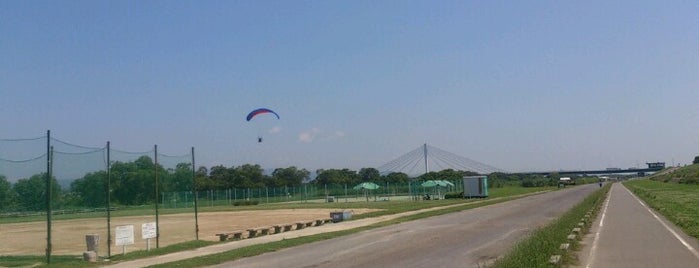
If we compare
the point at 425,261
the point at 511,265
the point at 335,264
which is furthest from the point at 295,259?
the point at 511,265

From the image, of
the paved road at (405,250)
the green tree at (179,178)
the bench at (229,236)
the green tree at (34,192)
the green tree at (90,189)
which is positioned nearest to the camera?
the paved road at (405,250)

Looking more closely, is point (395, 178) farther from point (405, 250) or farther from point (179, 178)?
point (405, 250)

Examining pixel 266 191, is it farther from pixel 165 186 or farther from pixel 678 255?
pixel 678 255

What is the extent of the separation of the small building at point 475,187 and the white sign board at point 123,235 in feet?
204

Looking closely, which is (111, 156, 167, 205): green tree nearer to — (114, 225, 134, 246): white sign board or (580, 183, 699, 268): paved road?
(114, 225, 134, 246): white sign board

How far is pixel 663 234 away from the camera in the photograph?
21891mm

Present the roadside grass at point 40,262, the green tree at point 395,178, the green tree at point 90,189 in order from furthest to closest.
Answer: the green tree at point 395,178 < the green tree at point 90,189 < the roadside grass at point 40,262

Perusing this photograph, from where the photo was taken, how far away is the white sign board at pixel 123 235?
68.9ft

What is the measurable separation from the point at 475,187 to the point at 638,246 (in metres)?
62.9

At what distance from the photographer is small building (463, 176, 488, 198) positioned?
8012 centimetres

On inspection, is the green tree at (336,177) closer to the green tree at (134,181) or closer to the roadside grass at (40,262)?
the green tree at (134,181)

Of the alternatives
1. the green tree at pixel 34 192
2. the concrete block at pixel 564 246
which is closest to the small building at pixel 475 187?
the concrete block at pixel 564 246

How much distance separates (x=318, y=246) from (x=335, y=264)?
19.3 feet

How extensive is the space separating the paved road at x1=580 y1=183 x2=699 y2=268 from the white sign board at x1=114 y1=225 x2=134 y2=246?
506 inches
